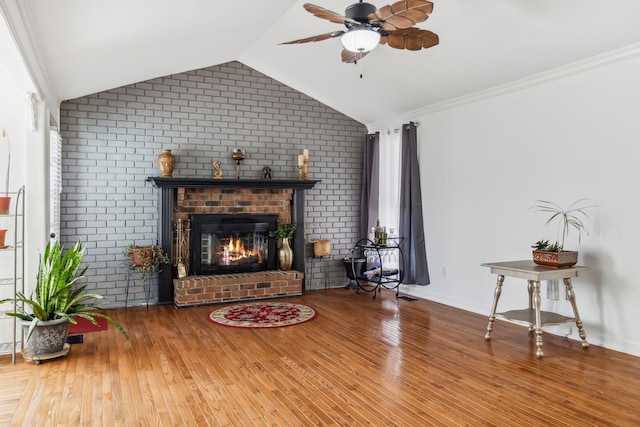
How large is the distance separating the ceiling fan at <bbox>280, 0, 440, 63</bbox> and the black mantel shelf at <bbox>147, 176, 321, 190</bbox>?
2970 millimetres

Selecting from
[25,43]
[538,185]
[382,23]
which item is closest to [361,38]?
[382,23]

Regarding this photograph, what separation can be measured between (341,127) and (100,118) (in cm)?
327

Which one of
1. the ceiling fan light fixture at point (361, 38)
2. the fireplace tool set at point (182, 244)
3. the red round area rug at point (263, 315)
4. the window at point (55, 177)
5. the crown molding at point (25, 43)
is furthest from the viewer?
the fireplace tool set at point (182, 244)

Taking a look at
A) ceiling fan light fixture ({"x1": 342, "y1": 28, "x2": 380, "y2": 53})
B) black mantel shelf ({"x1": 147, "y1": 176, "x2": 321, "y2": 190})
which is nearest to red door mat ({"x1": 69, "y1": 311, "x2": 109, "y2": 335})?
black mantel shelf ({"x1": 147, "y1": 176, "x2": 321, "y2": 190})

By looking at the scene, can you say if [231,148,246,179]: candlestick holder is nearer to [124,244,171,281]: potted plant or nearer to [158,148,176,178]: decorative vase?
[158,148,176,178]: decorative vase

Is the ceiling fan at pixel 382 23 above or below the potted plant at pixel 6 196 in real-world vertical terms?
above

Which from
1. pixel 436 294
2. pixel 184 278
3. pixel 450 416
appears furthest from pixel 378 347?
pixel 184 278

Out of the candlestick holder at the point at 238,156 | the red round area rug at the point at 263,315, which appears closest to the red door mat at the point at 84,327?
the red round area rug at the point at 263,315

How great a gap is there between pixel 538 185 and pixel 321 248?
10.1 ft

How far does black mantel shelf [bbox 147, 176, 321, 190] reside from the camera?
5.89 m

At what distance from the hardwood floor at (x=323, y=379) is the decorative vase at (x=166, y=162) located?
6.09 ft

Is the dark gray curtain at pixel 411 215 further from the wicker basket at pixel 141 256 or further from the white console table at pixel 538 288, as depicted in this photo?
the wicker basket at pixel 141 256

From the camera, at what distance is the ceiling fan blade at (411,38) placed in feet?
11.1

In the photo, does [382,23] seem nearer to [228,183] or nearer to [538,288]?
[538,288]
